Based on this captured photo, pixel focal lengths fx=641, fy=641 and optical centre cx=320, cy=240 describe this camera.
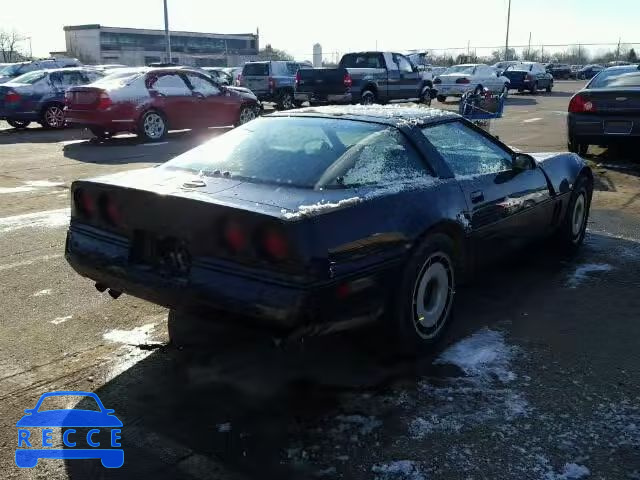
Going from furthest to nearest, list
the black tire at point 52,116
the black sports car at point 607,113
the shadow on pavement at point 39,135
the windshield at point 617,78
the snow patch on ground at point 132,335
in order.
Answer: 1. the black tire at point 52,116
2. the shadow on pavement at point 39,135
3. the windshield at point 617,78
4. the black sports car at point 607,113
5. the snow patch on ground at point 132,335

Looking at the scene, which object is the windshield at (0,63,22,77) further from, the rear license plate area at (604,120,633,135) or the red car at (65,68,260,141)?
the rear license plate area at (604,120,633,135)

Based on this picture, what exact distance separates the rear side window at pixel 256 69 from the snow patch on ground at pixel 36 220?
58.0 feet

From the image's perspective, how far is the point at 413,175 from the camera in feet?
12.4

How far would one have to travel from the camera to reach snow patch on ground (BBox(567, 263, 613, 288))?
4926 mm

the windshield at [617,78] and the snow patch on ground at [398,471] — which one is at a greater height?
the windshield at [617,78]

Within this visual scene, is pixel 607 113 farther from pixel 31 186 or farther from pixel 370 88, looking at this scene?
pixel 370 88

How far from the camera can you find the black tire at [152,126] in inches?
527

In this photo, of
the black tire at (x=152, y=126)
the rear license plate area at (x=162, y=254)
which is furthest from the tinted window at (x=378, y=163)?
the black tire at (x=152, y=126)

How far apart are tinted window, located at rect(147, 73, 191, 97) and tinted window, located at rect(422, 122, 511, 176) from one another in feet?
34.2

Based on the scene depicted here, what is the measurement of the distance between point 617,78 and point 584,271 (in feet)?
21.6

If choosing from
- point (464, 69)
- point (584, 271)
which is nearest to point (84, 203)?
point (584, 271)

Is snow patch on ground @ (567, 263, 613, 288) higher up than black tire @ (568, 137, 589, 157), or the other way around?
black tire @ (568, 137, 589, 157)

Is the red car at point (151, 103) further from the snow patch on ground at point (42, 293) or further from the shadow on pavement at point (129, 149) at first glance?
the snow patch on ground at point (42, 293)

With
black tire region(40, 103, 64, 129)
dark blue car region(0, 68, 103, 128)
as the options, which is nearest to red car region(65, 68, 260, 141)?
dark blue car region(0, 68, 103, 128)
